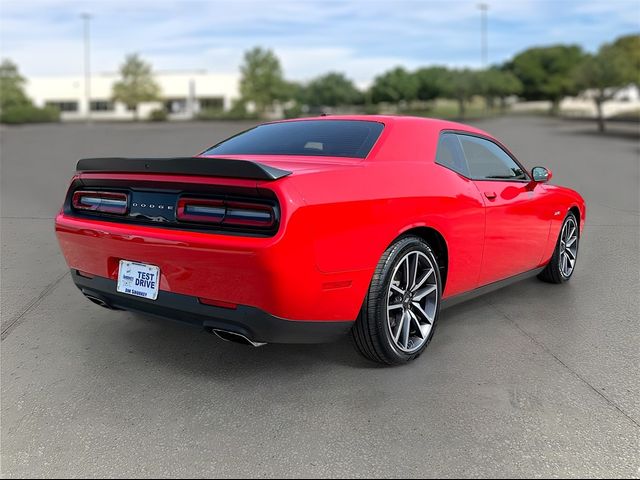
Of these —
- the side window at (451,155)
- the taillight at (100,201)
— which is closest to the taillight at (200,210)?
the taillight at (100,201)

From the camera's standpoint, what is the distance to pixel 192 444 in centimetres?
277

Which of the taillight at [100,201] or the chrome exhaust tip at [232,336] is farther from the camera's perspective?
the taillight at [100,201]

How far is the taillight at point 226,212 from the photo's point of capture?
3.03m

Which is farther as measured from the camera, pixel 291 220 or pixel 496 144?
pixel 496 144

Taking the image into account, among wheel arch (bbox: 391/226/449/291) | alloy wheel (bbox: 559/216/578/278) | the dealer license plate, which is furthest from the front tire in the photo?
alloy wheel (bbox: 559/216/578/278)

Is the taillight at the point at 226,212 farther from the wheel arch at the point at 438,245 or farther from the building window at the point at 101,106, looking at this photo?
the building window at the point at 101,106

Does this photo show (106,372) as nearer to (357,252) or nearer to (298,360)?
(298,360)

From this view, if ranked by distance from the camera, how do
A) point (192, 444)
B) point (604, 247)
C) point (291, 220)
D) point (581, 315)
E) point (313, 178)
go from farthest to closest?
1. point (604, 247)
2. point (581, 315)
3. point (313, 178)
4. point (291, 220)
5. point (192, 444)

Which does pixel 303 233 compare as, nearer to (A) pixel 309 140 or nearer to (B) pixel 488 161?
(A) pixel 309 140

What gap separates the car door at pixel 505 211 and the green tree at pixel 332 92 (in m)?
92.4

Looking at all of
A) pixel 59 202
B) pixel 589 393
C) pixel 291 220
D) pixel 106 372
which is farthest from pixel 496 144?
pixel 59 202

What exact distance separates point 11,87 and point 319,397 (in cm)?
8088

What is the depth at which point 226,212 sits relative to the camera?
3.13 meters

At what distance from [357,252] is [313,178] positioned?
456 millimetres
